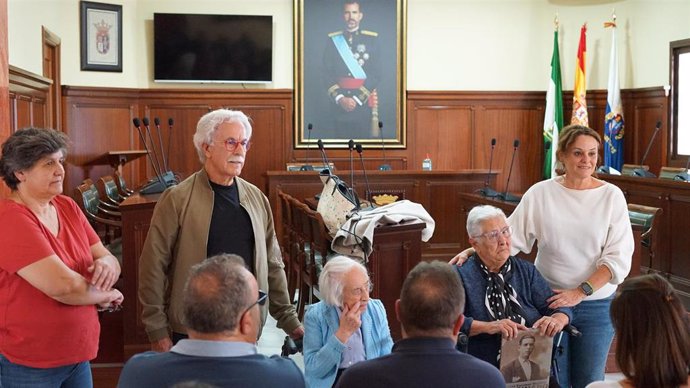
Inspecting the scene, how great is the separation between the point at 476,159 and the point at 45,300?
8.88 m

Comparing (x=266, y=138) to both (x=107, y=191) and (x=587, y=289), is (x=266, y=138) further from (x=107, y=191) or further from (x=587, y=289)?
(x=587, y=289)

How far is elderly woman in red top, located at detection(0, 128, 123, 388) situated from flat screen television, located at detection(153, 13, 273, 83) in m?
7.82

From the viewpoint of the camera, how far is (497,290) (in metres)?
3.11

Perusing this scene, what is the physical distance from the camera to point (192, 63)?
10.3 meters

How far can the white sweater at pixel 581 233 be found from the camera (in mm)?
3291

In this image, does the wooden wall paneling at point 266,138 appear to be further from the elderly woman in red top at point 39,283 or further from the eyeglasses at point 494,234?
the elderly woman in red top at point 39,283

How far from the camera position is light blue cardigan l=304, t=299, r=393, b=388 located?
2.82 m

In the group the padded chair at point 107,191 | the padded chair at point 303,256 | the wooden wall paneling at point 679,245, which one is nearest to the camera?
the padded chair at point 303,256

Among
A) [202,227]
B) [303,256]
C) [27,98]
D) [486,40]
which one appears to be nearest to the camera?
[202,227]

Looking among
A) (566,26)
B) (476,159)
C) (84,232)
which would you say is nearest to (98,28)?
(476,159)

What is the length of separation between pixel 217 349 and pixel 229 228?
42.4 inches

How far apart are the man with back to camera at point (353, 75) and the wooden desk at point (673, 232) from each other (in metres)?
4.01

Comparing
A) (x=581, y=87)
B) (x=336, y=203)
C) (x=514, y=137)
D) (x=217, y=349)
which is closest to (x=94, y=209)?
(x=336, y=203)

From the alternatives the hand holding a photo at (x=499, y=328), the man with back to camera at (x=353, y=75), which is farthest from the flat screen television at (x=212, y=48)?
the hand holding a photo at (x=499, y=328)
